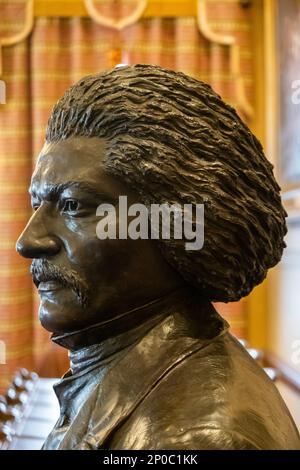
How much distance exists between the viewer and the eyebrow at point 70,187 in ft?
2.21

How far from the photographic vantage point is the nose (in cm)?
70

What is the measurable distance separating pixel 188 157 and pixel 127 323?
23 cm

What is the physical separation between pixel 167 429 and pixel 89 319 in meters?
0.18

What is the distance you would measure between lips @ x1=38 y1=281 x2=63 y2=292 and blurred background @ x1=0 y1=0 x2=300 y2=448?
203cm

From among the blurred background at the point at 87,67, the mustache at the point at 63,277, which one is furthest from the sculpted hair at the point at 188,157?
the blurred background at the point at 87,67

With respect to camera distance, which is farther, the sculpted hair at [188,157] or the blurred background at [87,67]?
the blurred background at [87,67]

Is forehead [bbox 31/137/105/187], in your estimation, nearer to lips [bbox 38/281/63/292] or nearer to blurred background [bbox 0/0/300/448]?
lips [bbox 38/281/63/292]

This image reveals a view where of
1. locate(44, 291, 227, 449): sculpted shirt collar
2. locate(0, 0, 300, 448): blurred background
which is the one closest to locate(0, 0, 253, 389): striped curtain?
locate(0, 0, 300, 448): blurred background

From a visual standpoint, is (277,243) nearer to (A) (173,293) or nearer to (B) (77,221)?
(A) (173,293)

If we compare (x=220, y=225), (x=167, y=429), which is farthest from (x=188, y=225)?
(x=167, y=429)

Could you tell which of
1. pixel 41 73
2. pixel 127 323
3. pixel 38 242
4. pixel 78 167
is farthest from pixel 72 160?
pixel 41 73

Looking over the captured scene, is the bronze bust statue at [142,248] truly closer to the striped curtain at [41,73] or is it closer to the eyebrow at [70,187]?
the eyebrow at [70,187]

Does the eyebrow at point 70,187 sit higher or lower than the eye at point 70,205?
higher

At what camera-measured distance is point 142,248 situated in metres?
0.69
